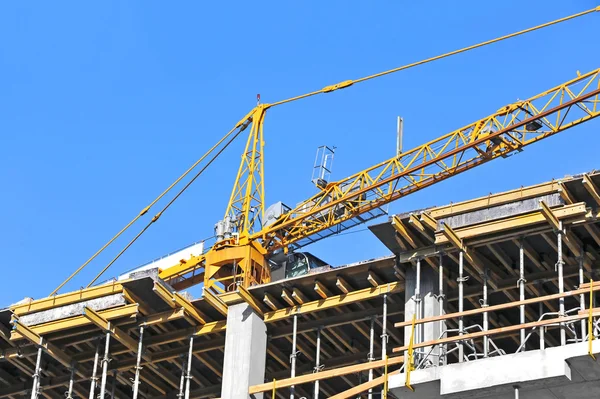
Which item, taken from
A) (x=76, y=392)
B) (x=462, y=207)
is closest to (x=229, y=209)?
(x=76, y=392)

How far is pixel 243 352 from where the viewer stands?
3788 cm

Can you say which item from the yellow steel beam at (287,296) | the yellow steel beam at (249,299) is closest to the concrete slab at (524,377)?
the yellow steel beam at (287,296)

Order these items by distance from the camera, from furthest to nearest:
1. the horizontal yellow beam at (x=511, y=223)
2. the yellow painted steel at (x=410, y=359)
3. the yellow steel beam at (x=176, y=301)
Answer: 1. the yellow steel beam at (x=176, y=301)
2. the horizontal yellow beam at (x=511, y=223)
3. the yellow painted steel at (x=410, y=359)

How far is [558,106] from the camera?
5766 cm

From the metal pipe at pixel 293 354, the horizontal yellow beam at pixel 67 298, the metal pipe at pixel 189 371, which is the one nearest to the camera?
the metal pipe at pixel 293 354

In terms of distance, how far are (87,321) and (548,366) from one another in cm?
1504

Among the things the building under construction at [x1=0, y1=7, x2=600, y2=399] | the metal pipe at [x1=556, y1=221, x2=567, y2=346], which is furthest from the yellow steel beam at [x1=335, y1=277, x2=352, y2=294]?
the metal pipe at [x1=556, y1=221, x2=567, y2=346]

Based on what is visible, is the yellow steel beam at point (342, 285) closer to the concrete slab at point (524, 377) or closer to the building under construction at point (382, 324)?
the building under construction at point (382, 324)

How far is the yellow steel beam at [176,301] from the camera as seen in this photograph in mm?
38425

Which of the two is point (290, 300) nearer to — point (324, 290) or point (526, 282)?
point (324, 290)

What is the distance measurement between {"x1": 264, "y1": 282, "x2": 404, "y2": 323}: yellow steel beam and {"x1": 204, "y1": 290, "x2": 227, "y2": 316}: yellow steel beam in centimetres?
124

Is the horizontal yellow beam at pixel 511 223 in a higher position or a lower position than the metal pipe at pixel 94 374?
higher

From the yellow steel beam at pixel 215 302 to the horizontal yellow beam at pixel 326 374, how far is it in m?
2.78

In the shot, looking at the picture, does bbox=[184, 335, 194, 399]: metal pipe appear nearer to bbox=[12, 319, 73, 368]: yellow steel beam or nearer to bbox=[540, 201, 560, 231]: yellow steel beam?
bbox=[12, 319, 73, 368]: yellow steel beam
